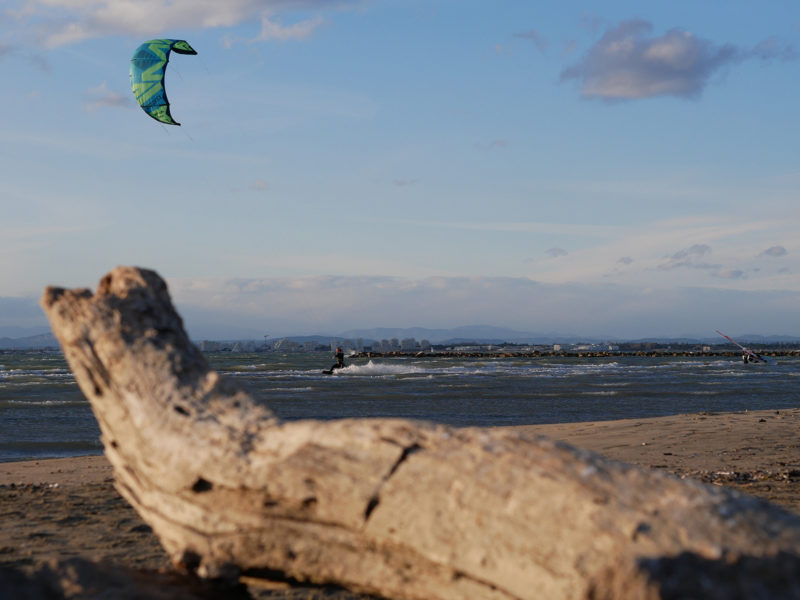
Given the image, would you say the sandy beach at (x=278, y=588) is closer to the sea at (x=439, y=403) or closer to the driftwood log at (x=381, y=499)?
the driftwood log at (x=381, y=499)

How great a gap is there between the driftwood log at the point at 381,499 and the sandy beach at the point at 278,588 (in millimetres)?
900

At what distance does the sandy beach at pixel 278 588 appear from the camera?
6.02m

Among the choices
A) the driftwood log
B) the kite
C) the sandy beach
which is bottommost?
the sandy beach

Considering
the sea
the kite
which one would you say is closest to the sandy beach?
the sea

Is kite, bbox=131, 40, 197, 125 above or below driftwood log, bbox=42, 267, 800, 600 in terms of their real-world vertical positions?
above

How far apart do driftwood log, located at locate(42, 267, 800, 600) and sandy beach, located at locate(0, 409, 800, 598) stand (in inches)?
35.4

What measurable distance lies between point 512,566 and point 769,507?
3.69 ft

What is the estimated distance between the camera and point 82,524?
6957 millimetres

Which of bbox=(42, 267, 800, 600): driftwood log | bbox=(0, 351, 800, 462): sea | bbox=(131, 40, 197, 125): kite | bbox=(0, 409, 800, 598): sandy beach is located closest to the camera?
bbox=(42, 267, 800, 600): driftwood log

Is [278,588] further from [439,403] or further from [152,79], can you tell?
[439,403]

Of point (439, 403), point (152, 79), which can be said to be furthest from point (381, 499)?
point (439, 403)

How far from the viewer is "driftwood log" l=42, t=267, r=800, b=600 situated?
3.00 m

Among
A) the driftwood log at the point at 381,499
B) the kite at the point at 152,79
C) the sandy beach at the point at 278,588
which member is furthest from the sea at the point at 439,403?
the driftwood log at the point at 381,499

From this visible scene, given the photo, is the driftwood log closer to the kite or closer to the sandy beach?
the sandy beach
